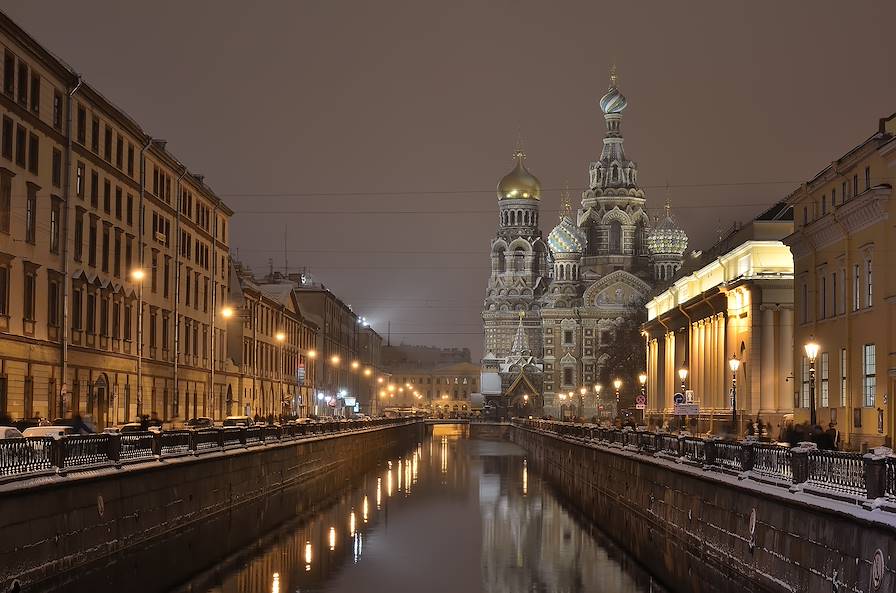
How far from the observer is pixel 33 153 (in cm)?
4903

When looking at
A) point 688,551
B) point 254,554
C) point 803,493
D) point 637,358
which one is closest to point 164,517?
point 254,554

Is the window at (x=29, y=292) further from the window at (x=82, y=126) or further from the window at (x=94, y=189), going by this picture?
the window at (x=94, y=189)

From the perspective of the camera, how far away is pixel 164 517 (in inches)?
1481

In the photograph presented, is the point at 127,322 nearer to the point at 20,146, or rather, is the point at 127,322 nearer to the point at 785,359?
the point at 20,146

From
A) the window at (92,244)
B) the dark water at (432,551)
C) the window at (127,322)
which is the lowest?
the dark water at (432,551)

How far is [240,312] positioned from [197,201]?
1268 cm

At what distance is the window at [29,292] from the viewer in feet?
158

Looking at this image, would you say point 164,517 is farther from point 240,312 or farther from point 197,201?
point 240,312

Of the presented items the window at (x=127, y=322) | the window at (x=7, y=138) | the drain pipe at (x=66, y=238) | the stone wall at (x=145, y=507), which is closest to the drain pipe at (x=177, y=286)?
the window at (x=127, y=322)

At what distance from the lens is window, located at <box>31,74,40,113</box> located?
49000 millimetres

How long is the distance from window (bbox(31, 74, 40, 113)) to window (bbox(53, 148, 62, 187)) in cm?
263

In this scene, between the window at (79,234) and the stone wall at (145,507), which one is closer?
the stone wall at (145,507)

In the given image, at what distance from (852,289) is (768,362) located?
23106 mm

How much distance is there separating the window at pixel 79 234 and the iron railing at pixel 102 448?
30.1 ft
